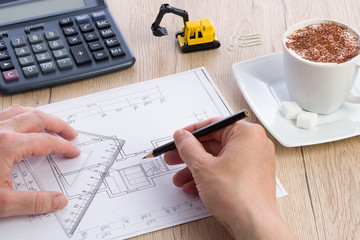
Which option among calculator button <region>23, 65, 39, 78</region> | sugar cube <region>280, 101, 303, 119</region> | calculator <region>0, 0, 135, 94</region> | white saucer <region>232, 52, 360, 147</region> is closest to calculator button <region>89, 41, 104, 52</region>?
calculator <region>0, 0, 135, 94</region>

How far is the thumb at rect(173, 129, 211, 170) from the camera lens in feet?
2.22

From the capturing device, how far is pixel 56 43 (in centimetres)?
92

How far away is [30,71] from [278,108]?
0.43 metres

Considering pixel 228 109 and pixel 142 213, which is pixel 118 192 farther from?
pixel 228 109

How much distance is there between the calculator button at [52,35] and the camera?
0.93 meters

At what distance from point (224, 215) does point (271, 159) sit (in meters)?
0.10

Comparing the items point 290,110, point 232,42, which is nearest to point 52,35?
point 232,42

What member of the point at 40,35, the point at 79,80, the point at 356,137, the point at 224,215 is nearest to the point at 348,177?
the point at 356,137

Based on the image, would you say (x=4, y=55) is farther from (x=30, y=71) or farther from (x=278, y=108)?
(x=278, y=108)

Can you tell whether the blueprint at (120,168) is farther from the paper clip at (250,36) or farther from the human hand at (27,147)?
the paper clip at (250,36)

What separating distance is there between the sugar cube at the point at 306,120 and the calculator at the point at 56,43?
12.6 inches

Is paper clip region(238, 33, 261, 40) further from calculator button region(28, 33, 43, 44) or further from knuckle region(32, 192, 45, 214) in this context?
knuckle region(32, 192, 45, 214)

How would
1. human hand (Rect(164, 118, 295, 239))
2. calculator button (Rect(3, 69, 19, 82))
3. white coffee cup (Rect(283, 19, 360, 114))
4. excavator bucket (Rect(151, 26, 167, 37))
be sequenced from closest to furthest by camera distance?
human hand (Rect(164, 118, 295, 239)) → white coffee cup (Rect(283, 19, 360, 114)) → calculator button (Rect(3, 69, 19, 82)) → excavator bucket (Rect(151, 26, 167, 37))

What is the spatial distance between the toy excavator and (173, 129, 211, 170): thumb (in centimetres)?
30
